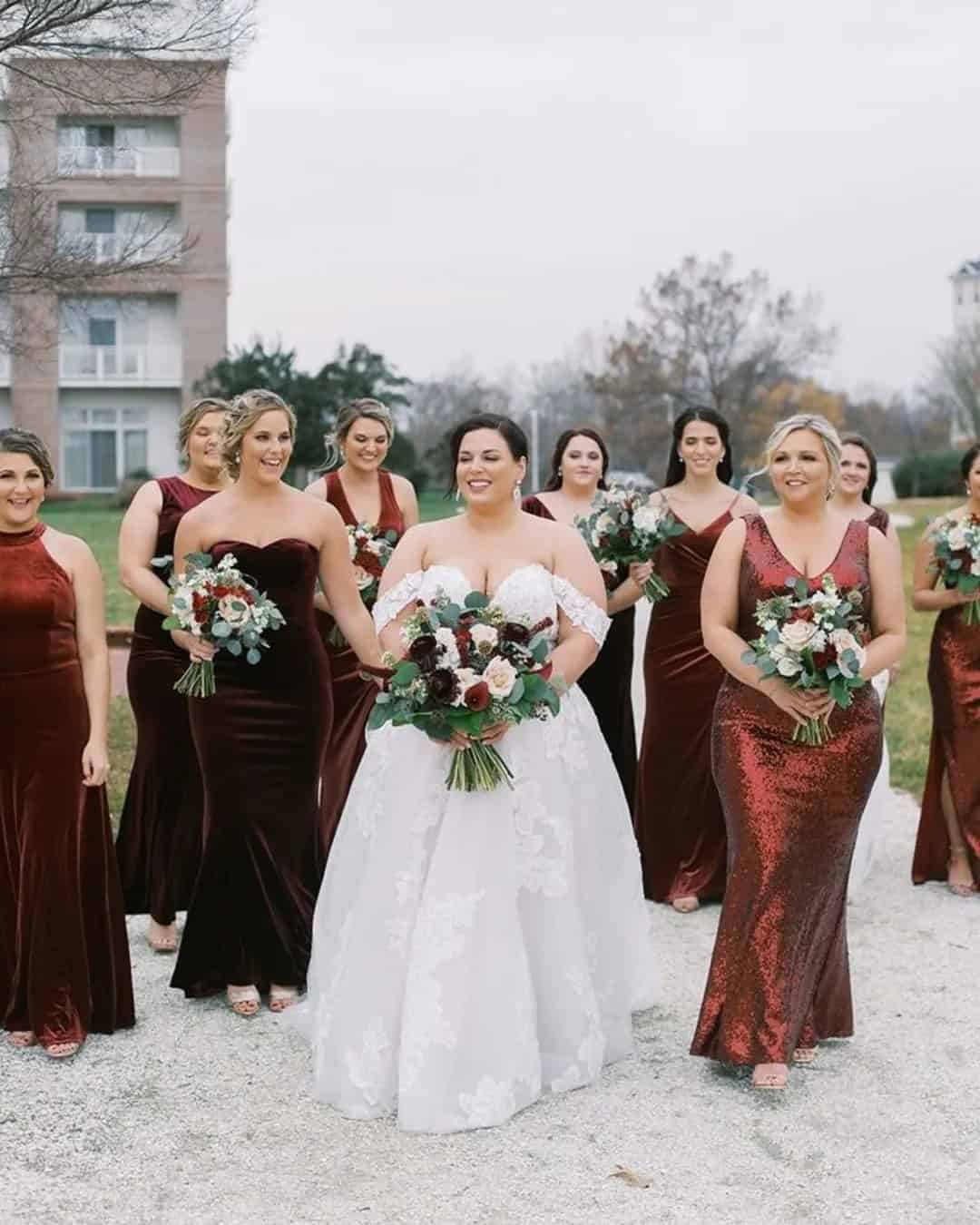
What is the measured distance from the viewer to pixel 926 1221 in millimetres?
4941

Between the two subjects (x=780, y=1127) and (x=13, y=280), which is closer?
(x=780, y=1127)

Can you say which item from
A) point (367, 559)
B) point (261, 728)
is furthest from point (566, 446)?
point (261, 728)

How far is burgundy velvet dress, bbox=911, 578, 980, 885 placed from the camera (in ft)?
30.9

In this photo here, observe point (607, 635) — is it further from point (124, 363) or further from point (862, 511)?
point (124, 363)

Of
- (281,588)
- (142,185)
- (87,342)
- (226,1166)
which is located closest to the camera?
(226,1166)

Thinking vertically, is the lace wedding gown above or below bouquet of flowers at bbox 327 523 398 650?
below

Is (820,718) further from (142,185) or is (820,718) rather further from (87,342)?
(87,342)

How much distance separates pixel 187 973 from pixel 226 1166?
6.32ft

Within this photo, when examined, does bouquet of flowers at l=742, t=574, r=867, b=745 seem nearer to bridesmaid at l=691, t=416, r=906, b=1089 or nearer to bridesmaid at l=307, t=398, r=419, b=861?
bridesmaid at l=691, t=416, r=906, b=1089

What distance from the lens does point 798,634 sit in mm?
5797

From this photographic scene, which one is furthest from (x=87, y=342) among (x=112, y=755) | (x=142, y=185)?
(x=112, y=755)

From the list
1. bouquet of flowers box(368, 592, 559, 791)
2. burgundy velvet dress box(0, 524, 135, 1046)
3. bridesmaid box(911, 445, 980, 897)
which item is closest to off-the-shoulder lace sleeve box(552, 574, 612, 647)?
bouquet of flowers box(368, 592, 559, 791)

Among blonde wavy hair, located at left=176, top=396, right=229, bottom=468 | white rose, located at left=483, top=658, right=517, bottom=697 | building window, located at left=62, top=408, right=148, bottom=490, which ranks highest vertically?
building window, located at left=62, top=408, right=148, bottom=490

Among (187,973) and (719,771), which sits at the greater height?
(719,771)
